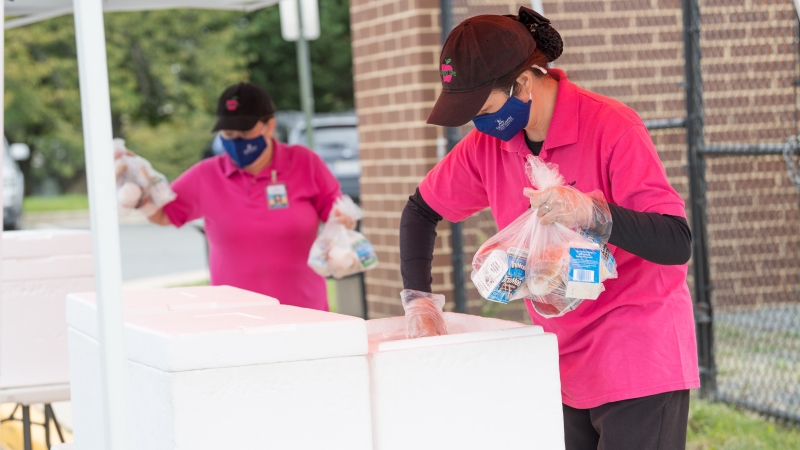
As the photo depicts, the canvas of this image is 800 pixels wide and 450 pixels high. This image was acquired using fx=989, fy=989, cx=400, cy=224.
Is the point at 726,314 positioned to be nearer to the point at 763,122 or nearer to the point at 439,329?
the point at 763,122

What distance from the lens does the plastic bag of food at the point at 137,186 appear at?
4.02 meters

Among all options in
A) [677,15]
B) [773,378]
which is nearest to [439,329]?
[773,378]

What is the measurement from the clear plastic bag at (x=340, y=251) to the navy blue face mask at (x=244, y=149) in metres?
0.40

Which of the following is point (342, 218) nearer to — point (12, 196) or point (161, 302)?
point (161, 302)

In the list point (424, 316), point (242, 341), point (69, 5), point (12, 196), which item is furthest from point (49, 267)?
point (12, 196)

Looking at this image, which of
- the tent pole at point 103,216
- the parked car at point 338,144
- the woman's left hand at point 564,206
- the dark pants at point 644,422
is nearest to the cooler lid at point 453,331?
the woman's left hand at point 564,206

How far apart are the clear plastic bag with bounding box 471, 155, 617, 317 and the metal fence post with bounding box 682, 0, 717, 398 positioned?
11.4 feet

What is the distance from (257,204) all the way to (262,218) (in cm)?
6

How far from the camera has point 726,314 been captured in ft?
20.4

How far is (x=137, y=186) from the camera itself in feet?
13.3

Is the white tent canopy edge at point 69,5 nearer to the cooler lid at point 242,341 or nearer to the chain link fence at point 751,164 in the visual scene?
the cooler lid at point 242,341

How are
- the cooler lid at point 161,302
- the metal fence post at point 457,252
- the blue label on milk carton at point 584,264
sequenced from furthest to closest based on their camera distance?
the metal fence post at point 457,252, the cooler lid at point 161,302, the blue label on milk carton at point 584,264

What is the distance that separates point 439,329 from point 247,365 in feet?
2.50

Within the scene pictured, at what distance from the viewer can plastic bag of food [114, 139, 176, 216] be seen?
4020 millimetres
